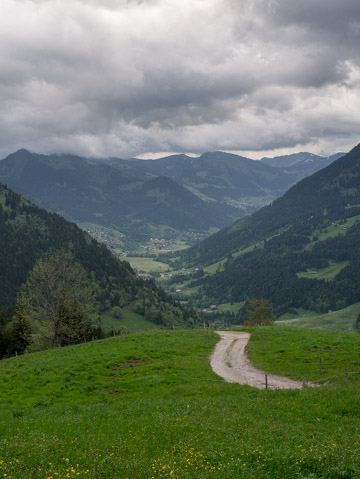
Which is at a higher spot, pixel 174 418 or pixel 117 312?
pixel 174 418

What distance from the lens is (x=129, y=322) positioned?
180750 millimetres

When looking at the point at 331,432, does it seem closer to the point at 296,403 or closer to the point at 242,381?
the point at 296,403

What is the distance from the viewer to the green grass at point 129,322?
17074 centimetres

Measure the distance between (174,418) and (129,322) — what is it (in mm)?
166989

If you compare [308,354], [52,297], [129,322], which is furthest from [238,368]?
[129,322]

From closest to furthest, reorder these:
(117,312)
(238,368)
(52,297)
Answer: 1. (238,368)
2. (52,297)
3. (117,312)

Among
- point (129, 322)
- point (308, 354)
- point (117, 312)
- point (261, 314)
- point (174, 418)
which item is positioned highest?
point (174, 418)

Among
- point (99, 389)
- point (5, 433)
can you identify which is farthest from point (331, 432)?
point (99, 389)

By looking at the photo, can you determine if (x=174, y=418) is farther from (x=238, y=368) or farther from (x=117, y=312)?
(x=117, y=312)

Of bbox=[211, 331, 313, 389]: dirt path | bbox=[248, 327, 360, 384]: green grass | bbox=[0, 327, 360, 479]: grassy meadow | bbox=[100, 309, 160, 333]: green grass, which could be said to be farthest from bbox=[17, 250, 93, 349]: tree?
bbox=[100, 309, 160, 333]: green grass

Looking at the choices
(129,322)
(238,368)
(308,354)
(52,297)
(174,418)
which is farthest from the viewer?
(129,322)

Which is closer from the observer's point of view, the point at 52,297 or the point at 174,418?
the point at 174,418

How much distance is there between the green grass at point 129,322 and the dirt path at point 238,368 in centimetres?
12288

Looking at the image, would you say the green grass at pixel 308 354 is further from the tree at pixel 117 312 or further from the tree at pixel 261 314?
the tree at pixel 117 312
